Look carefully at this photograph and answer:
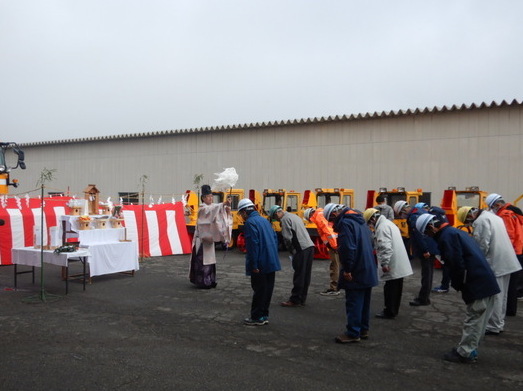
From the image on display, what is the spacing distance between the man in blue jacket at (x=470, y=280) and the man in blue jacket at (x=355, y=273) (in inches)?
40.2

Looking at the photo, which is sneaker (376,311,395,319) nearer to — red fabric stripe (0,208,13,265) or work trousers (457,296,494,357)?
work trousers (457,296,494,357)

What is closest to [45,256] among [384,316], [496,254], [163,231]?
[163,231]

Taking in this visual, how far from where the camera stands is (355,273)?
5949mm

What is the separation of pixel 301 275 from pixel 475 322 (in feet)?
11.3

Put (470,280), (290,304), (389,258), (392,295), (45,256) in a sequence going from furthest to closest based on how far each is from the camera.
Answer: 1. (45,256)
2. (290,304)
3. (392,295)
4. (389,258)
5. (470,280)

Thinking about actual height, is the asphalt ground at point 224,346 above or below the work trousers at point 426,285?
below

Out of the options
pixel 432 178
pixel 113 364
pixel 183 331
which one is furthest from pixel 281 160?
pixel 113 364

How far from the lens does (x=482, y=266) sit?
516 centimetres

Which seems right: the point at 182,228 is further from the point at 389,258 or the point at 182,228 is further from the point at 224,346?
the point at 224,346

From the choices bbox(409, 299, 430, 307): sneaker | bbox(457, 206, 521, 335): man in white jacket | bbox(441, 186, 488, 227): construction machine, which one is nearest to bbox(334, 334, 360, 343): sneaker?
bbox(457, 206, 521, 335): man in white jacket

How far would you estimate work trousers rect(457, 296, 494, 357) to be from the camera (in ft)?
16.9

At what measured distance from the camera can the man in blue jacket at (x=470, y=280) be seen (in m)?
5.11

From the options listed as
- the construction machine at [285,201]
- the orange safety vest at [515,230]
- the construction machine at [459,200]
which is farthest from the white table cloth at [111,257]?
the construction machine at [459,200]

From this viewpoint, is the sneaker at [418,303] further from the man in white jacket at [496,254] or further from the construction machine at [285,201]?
the construction machine at [285,201]
